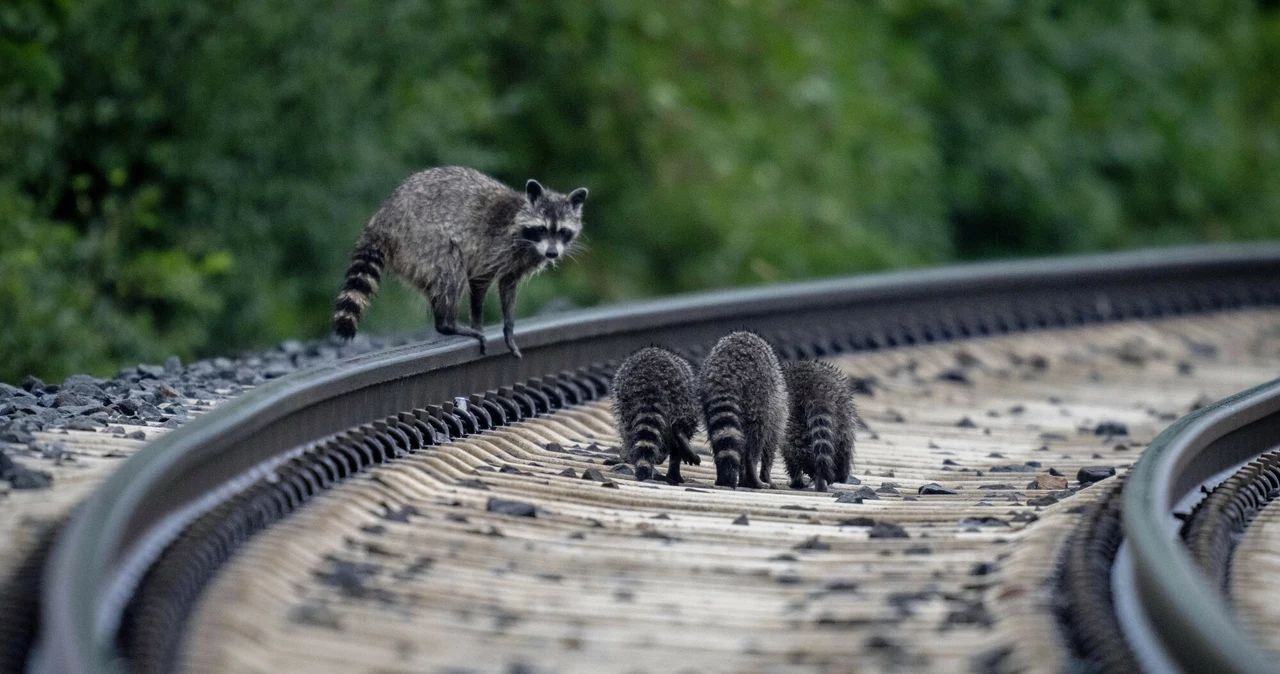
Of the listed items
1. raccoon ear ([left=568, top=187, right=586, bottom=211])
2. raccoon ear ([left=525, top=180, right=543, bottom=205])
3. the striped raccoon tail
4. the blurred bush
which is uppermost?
the blurred bush

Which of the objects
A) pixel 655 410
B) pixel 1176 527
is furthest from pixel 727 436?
pixel 1176 527

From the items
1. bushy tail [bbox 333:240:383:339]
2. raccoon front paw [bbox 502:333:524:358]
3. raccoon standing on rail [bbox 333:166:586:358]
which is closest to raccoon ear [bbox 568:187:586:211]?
raccoon standing on rail [bbox 333:166:586:358]

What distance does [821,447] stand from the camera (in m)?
7.41

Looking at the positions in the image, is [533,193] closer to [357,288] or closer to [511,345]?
[511,345]

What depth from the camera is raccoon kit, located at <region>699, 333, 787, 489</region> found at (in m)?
7.22

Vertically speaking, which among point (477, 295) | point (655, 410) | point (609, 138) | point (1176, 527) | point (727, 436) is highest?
point (609, 138)

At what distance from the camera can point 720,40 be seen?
24.5m

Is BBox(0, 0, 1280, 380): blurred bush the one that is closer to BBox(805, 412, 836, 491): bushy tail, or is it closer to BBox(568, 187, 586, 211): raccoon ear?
BBox(568, 187, 586, 211): raccoon ear

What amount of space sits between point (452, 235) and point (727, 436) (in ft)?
8.79

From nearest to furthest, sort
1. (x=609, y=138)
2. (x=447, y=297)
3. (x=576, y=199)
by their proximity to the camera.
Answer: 1. (x=447, y=297)
2. (x=576, y=199)
3. (x=609, y=138)

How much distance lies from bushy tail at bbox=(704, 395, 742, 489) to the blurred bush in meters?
3.32

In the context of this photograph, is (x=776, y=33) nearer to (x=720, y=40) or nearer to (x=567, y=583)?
(x=720, y=40)

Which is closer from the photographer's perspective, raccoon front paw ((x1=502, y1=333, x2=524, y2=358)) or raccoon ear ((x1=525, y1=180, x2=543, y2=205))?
raccoon front paw ((x1=502, y1=333, x2=524, y2=358))

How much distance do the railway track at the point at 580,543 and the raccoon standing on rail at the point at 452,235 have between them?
1.60 feet
